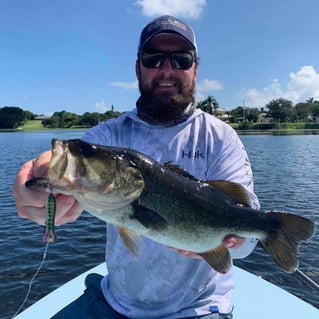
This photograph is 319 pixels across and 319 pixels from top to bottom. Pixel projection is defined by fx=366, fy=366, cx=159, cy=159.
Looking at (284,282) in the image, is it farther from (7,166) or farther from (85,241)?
(7,166)

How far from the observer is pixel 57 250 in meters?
10.7

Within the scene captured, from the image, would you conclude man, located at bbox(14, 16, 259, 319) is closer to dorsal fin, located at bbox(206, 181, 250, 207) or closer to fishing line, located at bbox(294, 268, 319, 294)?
dorsal fin, located at bbox(206, 181, 250, 207)

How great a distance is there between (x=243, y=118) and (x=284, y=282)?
355 ft

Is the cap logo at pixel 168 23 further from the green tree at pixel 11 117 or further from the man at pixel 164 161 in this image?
the green tree at pixel 11 117

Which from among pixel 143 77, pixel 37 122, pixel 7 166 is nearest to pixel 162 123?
pixel 143 77

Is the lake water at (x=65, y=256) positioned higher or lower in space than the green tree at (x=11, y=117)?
lower

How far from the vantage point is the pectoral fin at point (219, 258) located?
2.65 meters

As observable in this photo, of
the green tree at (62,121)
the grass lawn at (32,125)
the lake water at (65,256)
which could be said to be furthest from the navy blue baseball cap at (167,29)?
the grass lawn at (32,125)

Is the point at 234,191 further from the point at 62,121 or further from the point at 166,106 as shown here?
the point at 62,121

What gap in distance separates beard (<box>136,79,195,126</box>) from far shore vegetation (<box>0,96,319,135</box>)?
85000 millimetres

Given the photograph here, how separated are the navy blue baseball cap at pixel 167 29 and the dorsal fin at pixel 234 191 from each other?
5.33 ft

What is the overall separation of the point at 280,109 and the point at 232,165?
114 metres

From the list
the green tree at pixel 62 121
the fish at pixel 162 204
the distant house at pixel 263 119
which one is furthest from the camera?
the green tree at pixel 62 121

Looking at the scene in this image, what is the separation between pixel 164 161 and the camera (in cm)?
343
